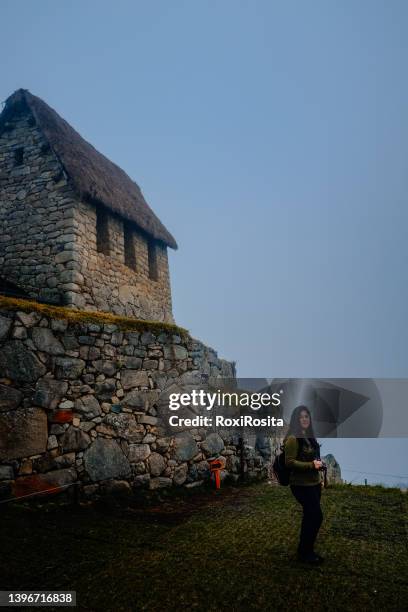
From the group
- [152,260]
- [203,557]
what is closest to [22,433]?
[203,557]

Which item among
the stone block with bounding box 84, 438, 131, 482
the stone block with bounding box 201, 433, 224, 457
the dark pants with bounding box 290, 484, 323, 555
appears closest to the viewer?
the dark pants with bounding box 290, 484, 323, 555

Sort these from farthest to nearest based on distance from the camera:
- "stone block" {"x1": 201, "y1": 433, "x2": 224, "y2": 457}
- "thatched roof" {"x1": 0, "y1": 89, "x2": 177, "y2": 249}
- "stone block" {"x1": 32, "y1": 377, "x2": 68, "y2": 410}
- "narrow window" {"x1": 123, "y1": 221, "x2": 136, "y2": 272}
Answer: "narrow window" {"x1": 123, "y1": 221, "x2": 136, "y2": 272} < "thatched roof" {"x1": 0, "y1": 89, "x2": 177, "y2": 249} < "stone block" {"x1": 201, "y1": 433, "x2": 224, "y2": 457} < "stone block" {"x1": 32, "y1": 377, "x2": 68, "y2": 410}

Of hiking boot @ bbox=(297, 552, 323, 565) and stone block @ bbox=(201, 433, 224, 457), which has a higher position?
stone block @ bbox=(201, 433, 224, 457)

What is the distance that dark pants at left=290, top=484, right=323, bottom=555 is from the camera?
407 centimetres

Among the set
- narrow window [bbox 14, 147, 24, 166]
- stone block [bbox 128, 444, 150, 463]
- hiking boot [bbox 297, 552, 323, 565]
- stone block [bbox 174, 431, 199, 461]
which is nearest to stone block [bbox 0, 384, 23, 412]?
stone block [bbox 128, 444, 150, 463]

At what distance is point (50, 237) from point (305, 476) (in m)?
9.10

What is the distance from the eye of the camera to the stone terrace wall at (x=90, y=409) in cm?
541

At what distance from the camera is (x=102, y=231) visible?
12.0 meters

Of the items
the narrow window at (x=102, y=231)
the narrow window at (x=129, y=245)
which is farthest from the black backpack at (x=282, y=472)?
the narrow window at (x=129, y=245)

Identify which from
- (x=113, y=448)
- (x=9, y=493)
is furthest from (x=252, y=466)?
(x=9, y=493)

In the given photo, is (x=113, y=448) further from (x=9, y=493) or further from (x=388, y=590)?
(x=388, y=590)

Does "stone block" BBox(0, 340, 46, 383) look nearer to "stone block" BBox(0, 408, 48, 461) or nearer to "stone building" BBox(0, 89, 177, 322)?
"stone block" BBox(0, 408, 48, 461)

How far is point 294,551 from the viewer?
430cm

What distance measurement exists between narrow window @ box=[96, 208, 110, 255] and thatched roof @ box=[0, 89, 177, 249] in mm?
361
